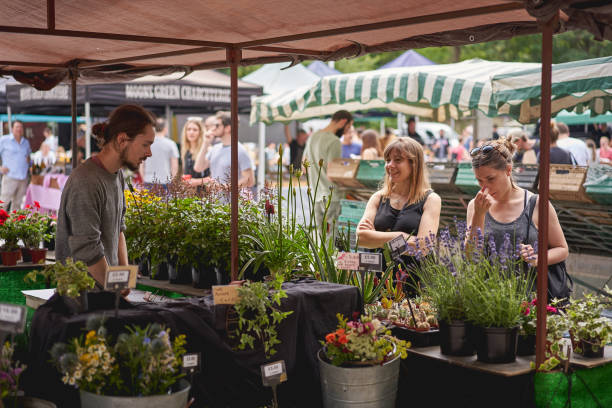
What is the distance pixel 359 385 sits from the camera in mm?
2477

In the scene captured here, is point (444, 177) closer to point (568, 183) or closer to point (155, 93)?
point (568, 183)

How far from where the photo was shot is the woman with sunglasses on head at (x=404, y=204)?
12.7 feet

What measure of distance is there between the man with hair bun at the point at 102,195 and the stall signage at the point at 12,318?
83 centimetres

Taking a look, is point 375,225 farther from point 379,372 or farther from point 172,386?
point 172,386

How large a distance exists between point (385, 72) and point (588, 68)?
2814mm

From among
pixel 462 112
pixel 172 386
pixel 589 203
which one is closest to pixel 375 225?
pixel 172 386

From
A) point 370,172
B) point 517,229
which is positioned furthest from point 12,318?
point 370,172

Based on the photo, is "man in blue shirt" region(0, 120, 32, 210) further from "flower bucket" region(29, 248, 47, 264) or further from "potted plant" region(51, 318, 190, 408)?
"potted plant" region(51, 318, 190, 408)

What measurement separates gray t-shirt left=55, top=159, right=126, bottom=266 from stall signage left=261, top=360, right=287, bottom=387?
91cm

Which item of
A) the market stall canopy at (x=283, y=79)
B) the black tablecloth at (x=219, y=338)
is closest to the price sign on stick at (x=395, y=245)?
the black tablecloth at (x=219, y=338)

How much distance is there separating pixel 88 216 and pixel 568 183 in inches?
173

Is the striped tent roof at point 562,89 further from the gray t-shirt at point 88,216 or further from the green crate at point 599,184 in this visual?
the gray t-shirt at point 88,216

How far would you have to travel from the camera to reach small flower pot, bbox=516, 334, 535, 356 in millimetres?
2699

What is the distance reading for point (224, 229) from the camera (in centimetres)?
381
